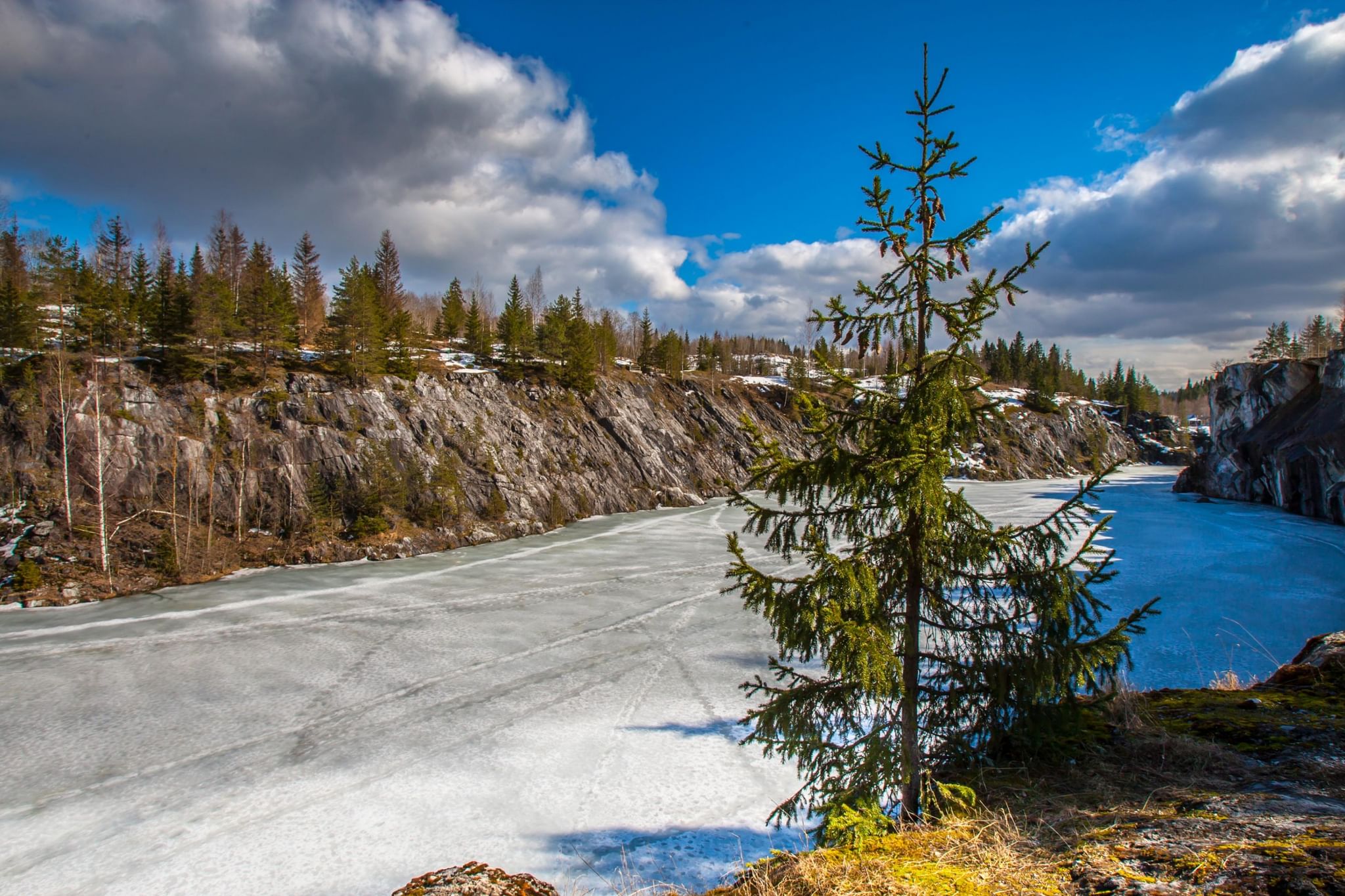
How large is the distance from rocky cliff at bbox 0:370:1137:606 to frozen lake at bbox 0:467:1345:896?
3709 mm

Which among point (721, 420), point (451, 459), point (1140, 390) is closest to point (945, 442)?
point (451, 459)

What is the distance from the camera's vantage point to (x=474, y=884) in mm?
3752

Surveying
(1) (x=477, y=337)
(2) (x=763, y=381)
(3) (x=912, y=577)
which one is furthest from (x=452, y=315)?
(3) (x=912, y=577)

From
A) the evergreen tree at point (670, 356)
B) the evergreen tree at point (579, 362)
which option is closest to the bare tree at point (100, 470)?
the evergreen tree at point (579, 362)

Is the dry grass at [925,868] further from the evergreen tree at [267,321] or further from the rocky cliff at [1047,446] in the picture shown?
the rocky cliff at [1047,446]

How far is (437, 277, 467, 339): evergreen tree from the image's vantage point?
5500 cm

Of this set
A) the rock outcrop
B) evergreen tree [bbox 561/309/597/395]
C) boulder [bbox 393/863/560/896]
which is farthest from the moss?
the rock outcrop

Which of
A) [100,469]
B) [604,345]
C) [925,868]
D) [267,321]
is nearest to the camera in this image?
[925,868]

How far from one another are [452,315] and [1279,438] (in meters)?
68.2

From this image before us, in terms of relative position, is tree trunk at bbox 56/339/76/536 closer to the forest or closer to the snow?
the forest

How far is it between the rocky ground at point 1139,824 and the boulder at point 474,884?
0.06 ft

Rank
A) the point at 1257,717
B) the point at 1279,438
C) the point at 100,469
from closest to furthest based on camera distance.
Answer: the point at 1257,717 → the point at 100,469 → the point at 1279,438

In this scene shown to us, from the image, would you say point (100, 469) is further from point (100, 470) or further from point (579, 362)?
point (579, 362)

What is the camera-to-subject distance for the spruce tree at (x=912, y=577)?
4832mm
